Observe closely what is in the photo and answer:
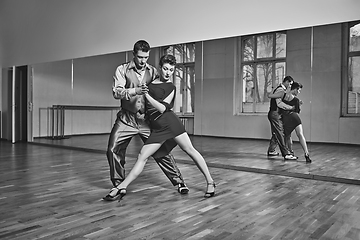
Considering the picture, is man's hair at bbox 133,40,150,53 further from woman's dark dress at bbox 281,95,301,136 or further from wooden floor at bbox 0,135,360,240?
woman's dark dress at bbox 281,95,301,136

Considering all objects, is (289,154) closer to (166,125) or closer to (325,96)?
(325,96)

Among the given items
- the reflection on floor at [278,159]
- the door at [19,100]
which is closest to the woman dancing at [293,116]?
the reflection on floor at [278,159]

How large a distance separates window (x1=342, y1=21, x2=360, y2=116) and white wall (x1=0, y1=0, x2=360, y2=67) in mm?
178

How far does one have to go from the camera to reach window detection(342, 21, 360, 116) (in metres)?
4.41

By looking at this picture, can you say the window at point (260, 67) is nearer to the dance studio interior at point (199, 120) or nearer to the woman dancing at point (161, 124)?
the dance studio interior at point (199, 120)

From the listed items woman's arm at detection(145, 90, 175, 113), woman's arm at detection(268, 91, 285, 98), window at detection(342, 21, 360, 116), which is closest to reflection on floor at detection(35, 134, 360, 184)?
window at detection(342, 21, 360, 116)

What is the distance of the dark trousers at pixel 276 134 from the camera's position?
5156 mm

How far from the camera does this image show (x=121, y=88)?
3383mm

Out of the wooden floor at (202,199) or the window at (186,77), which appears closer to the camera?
the wooden floor at (202,199)

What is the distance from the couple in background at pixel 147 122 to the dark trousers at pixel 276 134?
6.53ft

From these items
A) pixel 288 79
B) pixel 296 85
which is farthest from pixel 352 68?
pixel 288 79

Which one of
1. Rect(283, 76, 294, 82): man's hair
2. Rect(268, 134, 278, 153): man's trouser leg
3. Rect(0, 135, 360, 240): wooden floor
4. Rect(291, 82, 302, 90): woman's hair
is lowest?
Rect(0, 135, 360, 240): wooden floor

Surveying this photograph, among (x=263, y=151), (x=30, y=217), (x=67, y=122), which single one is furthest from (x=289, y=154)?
(x=67, y=122)

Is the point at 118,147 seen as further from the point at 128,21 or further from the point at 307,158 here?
the point at 128,21
